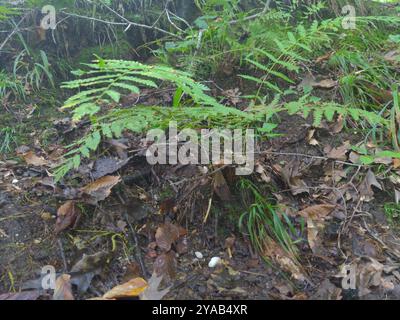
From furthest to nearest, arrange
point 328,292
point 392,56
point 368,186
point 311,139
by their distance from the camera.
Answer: point 392,56, point 311,139, point 368,186, point 328,292

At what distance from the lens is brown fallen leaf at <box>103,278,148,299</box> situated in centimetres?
179

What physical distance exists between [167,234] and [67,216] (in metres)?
0.52

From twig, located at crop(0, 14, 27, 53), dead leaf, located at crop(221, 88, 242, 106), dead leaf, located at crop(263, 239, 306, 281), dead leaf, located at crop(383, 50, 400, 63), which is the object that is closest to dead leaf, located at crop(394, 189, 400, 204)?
dead leaf, located at crop(263, 239, 306, 281)

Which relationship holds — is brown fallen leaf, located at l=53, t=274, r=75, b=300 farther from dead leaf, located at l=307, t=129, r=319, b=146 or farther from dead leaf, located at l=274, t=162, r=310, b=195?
dead leaf, located at l=307, t=129, r=319, b=146

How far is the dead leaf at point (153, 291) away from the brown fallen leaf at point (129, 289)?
0.06 feet

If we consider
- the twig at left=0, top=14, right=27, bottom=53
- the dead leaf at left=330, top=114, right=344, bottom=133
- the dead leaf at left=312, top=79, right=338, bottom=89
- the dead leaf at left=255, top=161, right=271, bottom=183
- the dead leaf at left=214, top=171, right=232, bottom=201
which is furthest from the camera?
the twig at left=0, top=14, right=27, bottom=53

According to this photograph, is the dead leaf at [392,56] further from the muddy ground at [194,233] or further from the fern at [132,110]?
the fern at [132,110]

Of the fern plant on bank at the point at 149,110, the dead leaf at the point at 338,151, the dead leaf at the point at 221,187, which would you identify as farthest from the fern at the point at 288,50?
the dead leaf at the point at 221,187

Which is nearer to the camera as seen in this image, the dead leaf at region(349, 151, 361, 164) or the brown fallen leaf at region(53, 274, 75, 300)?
the brown fallen leaf at region(53, 274, 75, 300)

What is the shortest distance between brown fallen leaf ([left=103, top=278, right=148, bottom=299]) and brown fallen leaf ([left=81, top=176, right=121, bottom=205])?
0.51m

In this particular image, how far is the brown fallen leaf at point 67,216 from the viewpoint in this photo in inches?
81.4

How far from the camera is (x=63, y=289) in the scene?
1798 millimetres

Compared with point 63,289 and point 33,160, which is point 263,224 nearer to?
point 63,289

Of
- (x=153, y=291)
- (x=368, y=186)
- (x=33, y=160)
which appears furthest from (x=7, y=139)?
(x=368, y=186)
